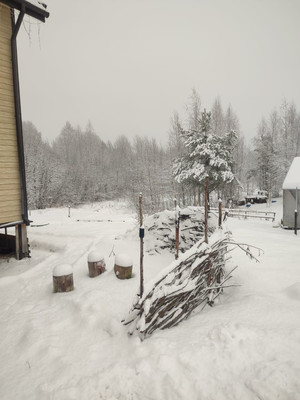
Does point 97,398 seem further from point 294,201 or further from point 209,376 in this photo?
point 294,201

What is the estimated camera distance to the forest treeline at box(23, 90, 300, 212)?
74.9 feet

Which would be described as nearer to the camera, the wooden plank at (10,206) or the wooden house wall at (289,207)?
the wooden plank at (10,206)

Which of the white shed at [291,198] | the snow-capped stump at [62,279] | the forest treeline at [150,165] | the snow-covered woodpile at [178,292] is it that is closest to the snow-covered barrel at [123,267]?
the snow-capped stump at [62,279]

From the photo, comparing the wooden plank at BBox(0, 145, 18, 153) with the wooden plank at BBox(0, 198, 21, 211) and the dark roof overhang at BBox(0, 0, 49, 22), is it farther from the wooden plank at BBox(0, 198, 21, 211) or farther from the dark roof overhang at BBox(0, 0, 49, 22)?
the dark roof overhang at BBox(0, 0, 49, 22)

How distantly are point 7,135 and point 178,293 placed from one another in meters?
7.00

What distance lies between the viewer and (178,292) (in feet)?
11.3

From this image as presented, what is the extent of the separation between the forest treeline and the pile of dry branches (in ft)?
45.0

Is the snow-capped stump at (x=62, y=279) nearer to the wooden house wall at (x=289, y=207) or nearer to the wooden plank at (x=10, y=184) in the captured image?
the wooden plank at (x=10, y=184)

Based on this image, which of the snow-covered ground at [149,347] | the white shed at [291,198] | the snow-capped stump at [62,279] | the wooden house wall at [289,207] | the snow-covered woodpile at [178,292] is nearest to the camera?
the snow-covered ground at [149,347]

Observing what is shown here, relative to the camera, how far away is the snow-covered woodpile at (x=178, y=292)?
10.3 ft

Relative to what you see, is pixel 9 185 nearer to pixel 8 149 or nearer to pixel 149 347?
pixel 8 149

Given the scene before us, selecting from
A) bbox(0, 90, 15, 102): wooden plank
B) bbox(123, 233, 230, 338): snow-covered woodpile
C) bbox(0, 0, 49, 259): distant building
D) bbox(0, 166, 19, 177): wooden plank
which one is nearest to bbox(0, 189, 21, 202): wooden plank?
bbox(0, 0, 49, 259): distant building

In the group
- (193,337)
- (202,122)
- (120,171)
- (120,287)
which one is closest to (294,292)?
(193,337)

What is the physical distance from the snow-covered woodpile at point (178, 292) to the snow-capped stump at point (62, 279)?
1.91 m
